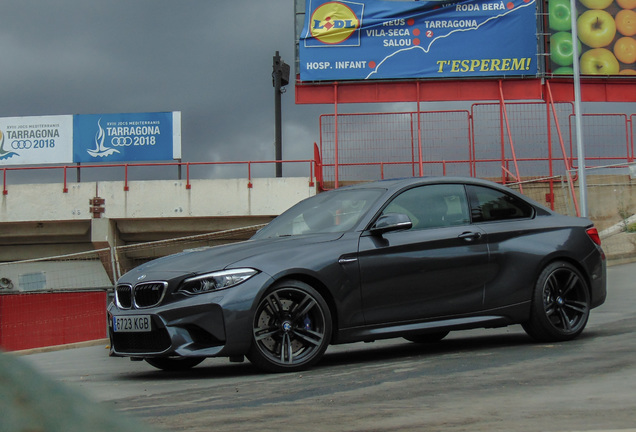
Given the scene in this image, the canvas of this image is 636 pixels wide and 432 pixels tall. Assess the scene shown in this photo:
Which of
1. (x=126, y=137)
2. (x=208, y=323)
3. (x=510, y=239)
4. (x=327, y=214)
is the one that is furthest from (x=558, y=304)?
(x=126, y=137)

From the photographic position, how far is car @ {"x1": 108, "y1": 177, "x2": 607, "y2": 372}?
18.9ft

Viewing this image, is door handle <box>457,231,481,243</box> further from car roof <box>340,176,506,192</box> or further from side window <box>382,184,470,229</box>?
car roof <box>340,176,506,192</box>

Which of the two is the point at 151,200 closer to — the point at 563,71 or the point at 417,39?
the point at 417,39

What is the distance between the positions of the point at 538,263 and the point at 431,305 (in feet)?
3.76

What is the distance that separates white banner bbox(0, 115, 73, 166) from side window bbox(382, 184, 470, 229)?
29367 mm

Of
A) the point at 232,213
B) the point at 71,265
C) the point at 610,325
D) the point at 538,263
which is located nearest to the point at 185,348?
the point at 538,263

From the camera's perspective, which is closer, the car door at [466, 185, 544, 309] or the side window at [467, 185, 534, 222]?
the car door at [466, 185, 544, 309]

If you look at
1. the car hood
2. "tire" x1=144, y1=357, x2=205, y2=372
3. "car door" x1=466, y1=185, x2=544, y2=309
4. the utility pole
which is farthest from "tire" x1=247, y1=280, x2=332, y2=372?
the utility pole

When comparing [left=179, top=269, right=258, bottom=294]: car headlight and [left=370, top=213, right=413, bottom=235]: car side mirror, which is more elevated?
[left=370, top=213, right=413, bottom=235]: car side mirror

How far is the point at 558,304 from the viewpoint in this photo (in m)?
7.18

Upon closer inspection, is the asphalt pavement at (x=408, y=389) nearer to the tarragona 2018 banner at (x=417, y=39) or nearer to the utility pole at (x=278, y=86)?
the tarragona 2018 banner at (x=417, y=39)

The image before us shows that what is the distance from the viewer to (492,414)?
155 inches

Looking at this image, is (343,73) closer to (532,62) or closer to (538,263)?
(532,62)

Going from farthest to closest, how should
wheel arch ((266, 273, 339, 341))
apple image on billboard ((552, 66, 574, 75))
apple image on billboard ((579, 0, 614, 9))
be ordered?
apple image on billboard ((552, 66, 574, 75)), apple image on billboard ((579, 0, 614, 9)), wheel arch ((266, 273, 339, 341))
